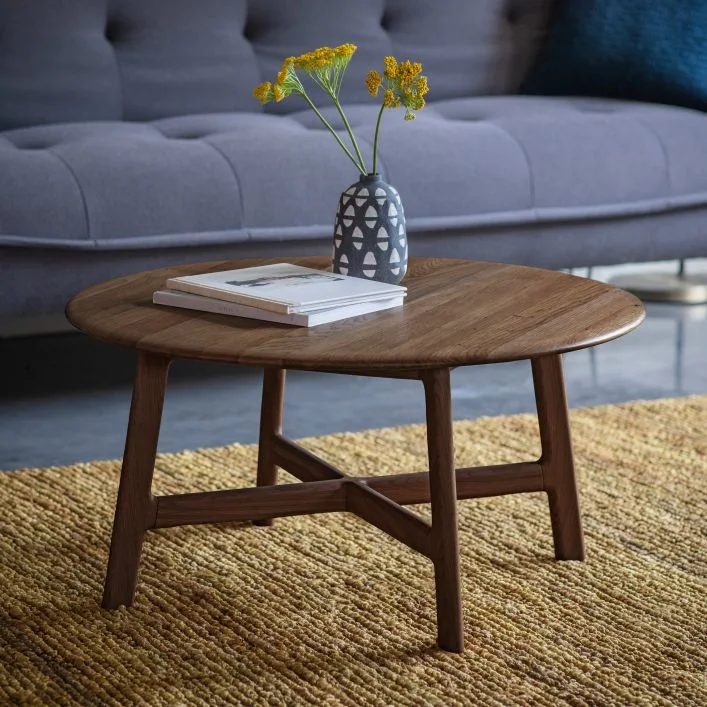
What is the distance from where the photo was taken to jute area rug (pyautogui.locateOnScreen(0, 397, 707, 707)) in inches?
44.4

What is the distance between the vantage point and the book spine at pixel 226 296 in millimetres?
1197

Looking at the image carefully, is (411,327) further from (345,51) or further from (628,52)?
(628,52)

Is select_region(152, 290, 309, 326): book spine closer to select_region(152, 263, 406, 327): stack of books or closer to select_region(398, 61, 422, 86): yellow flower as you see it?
select_region(152, 263, 406, 327): stack of books

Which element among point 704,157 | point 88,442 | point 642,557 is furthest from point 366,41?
point 642,557

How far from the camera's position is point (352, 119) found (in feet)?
7.90

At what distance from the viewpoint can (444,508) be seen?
46.3 inches

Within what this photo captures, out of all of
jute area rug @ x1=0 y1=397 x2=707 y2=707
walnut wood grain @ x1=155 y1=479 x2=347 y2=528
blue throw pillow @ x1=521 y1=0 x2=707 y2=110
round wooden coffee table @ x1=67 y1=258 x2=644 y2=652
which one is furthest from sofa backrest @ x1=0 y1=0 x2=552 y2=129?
walnut wood grain @ x1=155 y1=479 x2=347 y2=528

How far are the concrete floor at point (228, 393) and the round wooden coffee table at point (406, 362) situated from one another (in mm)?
502

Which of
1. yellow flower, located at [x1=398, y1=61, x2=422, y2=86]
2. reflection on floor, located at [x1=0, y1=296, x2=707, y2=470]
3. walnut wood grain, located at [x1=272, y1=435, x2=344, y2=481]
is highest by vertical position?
yellow flower, located at [x1=398, y1=61, x2=422, y2=86]

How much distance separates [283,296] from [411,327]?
13cm

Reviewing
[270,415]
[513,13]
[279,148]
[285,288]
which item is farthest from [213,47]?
[285,288]

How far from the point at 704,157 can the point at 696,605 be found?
1.32 meters

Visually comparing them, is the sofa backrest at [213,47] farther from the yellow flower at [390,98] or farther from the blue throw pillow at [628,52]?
the yellow flower at [390,98]

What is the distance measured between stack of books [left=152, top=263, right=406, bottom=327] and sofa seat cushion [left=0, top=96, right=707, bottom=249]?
2.14 ft
